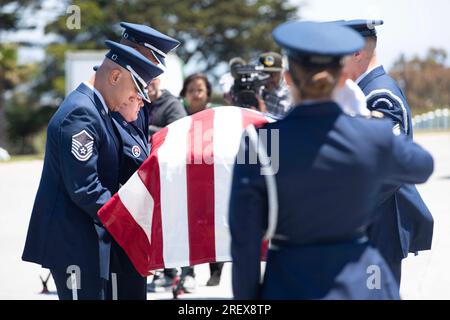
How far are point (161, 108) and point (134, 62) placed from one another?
2.99 meters

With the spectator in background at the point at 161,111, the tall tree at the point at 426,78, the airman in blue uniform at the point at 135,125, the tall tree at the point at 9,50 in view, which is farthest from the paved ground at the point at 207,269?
the tall tree at the point at 426,78

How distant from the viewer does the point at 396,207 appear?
12.9 feet

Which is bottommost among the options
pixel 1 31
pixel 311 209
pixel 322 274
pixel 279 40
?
pixel 322 274

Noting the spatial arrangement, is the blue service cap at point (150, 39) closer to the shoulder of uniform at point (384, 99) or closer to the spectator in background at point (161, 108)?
the shoulder of uniform at point (384, 99)

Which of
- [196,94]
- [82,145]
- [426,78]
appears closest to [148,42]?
[82,145]

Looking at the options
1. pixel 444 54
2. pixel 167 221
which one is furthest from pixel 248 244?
pixel 444 54

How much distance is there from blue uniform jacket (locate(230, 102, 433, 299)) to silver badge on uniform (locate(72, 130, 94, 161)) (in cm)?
118

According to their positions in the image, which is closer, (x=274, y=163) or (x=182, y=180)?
(x=274, y=163)

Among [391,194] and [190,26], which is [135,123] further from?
[190,26]

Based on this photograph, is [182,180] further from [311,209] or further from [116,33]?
[116,33]
